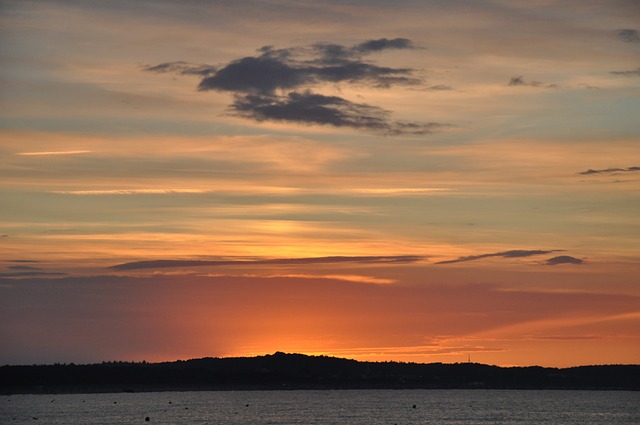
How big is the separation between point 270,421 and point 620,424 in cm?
6479

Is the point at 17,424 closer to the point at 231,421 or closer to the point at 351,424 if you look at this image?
the point at 231,421

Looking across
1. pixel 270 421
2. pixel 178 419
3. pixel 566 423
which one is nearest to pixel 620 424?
pixel 566 423

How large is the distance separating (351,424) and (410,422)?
11.6 metres

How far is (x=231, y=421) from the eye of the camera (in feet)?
634

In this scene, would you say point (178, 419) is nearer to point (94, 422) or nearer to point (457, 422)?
point (94, 422)

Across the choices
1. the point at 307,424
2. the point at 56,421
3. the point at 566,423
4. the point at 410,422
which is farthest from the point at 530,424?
the point at 56,421

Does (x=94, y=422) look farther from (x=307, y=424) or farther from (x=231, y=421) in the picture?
(x=307, y=424)

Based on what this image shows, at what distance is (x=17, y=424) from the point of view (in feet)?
590

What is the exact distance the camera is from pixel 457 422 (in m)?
192

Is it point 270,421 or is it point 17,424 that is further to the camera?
point 270,421

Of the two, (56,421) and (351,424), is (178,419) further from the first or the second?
(351,424)

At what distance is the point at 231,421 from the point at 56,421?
105 feet

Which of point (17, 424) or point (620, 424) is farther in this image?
point (620, 424)

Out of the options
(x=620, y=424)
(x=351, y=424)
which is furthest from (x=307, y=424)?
(x=620, y=424)
